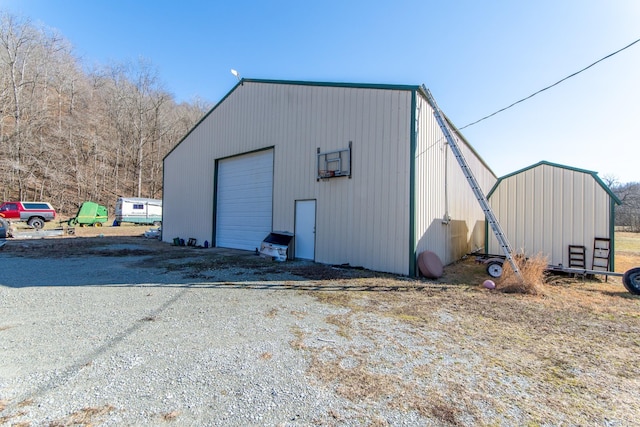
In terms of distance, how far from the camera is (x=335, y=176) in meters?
8.75

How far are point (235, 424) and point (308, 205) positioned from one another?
25.5 feet

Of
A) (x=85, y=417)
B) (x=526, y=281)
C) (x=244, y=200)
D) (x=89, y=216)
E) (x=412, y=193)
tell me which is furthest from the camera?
(x=89, y=216)

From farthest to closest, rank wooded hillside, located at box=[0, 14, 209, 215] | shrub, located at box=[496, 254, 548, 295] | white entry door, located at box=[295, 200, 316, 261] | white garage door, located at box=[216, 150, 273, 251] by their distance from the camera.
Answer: wooded hillside, located at box=[0, 14, 209, 215]
white garage door, located at box=[216, 150, 273, 251]
white entry door, located at box=[295, 200, 316, 261]
shrub, located at box=[496, 254, 548, 295]

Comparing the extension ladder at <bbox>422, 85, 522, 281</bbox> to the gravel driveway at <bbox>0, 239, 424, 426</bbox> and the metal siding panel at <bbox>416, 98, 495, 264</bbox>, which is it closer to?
the metal siding panel at <bbox>416, 98, 495, 264</bbox>

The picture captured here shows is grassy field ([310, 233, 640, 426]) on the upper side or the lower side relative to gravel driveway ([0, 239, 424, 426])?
upper

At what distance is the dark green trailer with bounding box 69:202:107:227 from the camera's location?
75.3ft

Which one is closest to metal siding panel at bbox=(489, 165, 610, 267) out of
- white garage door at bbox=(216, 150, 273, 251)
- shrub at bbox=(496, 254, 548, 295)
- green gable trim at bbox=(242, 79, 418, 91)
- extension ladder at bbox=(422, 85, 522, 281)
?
extension ladder at bbox=(422, 85, 522, 281)

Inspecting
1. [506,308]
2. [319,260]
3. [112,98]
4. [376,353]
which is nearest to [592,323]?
[506,308]

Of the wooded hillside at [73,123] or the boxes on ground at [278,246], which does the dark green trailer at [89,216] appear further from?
the boxes on ground at [278,246]

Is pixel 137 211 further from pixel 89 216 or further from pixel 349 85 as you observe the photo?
pixel 349 85

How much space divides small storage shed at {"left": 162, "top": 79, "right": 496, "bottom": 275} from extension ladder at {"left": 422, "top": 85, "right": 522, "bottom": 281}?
0.94ft

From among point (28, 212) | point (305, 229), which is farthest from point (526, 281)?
point (28, 212)

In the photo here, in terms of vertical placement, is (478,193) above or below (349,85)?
below

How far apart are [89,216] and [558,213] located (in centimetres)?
2889
